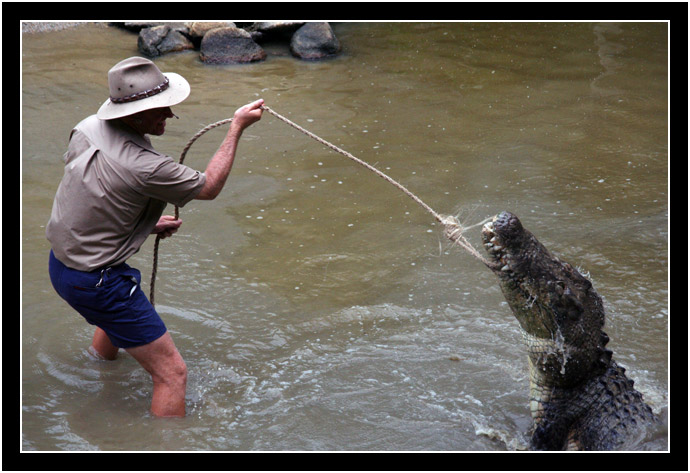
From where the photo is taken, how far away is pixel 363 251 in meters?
5.37

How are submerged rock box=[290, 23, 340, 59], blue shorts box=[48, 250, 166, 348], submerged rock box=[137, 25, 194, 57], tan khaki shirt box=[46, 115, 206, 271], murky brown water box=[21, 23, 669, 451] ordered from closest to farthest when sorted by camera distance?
tan khaki shirt box=[46, 115, 206, 271] → blue shorts box=[48, 250, 166, 348] → murky brown water box=[21, 23, 669, 451] → submerged rock box=[290, 23, 340, 59] → submerged rock box=[137, 25, 194, 57]

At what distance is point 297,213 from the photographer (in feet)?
19.3

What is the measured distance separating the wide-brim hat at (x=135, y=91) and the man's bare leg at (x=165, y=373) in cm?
114

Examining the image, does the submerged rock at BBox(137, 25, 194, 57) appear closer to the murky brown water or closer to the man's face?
the murky brown water

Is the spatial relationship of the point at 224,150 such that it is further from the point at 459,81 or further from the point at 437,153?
the point at 459,81

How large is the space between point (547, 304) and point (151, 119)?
212 cm

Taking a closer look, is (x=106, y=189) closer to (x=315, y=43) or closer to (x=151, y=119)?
(x=151, y=119)

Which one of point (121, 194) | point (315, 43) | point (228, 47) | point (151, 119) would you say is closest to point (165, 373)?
point (121, 194)

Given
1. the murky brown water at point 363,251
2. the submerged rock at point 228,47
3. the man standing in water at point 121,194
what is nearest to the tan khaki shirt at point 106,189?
the man standing in water at point 121,194

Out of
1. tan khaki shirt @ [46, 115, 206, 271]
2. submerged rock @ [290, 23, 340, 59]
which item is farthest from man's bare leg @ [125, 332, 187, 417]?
submerged rock @ [290, 23, 340, 59]

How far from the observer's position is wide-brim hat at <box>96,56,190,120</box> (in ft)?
10.3

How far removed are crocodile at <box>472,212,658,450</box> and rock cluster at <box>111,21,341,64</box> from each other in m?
7.55

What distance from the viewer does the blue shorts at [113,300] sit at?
3.23 meters

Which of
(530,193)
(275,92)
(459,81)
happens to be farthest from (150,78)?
(459,81)
